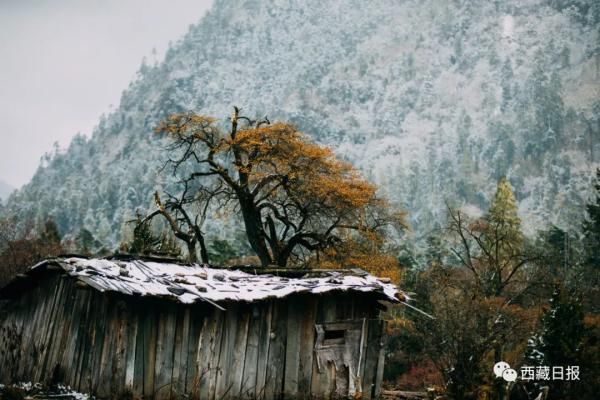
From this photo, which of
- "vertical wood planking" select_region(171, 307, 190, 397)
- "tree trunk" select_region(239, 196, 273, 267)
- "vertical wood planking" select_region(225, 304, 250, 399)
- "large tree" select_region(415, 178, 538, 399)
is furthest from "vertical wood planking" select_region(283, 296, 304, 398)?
"tree trunk" select_region(239, 196, 273, 267)

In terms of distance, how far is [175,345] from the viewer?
45.2ft

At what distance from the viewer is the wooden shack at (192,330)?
13141mm

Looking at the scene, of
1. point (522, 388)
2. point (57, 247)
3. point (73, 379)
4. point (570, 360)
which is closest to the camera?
point (73, 379)

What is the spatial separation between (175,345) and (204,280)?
5.62 feet

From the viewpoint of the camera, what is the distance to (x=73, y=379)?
13.5 m

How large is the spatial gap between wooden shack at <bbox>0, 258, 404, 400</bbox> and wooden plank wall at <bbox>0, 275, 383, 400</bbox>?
0.08ft

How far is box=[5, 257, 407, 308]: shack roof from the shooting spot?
12781 millimetres

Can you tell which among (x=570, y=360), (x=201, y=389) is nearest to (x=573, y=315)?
(x=570, y=360)

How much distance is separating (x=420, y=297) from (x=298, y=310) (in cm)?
2399

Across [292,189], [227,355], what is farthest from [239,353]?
[292,189]

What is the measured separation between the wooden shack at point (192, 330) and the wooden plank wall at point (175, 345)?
0.02 metres

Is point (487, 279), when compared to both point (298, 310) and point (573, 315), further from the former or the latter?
point (298, 310)

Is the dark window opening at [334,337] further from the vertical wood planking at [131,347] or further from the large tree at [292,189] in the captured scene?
the large tree at [292,189]

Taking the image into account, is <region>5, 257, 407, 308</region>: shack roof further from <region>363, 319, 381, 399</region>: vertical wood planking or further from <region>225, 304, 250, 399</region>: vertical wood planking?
<region>363, 319, 381, 399</region>: vertical wood planking
